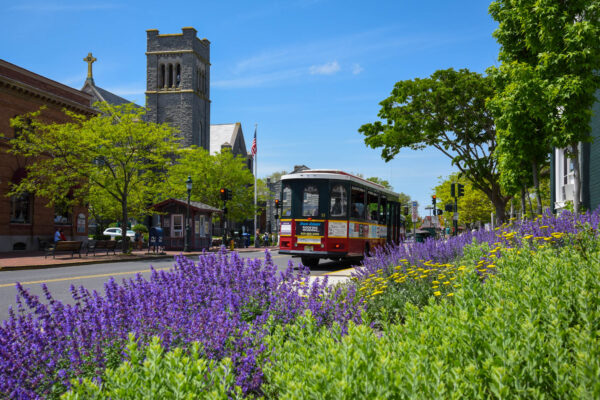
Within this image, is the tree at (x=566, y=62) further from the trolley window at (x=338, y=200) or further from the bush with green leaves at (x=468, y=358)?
the bush with green leaves at (x=468, y=358)

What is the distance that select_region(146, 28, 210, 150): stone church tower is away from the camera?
69.4 m

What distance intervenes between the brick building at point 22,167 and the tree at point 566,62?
3052 cm

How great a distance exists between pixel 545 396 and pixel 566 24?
1337 cm

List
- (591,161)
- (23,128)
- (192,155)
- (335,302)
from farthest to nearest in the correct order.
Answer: (192,155) → (23,128) → (591,161) → (335,302)

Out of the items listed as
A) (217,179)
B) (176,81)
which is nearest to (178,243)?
(217,179)

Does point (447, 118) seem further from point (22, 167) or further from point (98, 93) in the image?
point (98, 93)

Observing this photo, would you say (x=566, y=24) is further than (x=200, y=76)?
No

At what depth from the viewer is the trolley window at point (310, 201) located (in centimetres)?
1855

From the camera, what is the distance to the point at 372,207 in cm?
2078

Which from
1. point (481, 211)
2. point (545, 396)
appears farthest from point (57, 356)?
point (481, 211)

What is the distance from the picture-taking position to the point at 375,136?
26.7m

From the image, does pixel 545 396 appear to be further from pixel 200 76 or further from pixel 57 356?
pixel 200 76

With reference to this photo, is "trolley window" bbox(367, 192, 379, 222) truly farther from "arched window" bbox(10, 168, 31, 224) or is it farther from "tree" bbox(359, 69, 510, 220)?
"arched window" bbox(10, 168, 31, 224)

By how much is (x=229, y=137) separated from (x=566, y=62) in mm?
73395
